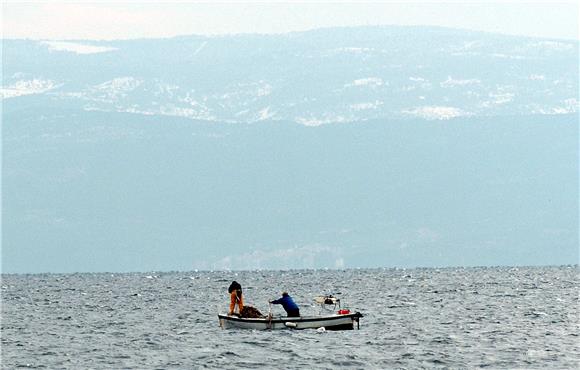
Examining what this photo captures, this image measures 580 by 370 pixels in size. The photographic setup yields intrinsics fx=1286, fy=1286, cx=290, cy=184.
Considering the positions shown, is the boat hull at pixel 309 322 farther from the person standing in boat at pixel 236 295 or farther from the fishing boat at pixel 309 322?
the person standing in boat at pixel 236 295

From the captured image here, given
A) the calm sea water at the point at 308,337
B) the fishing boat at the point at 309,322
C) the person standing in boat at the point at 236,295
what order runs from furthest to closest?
the person standing in boat at the point at 236,295 → the fishing boat at the point at 309,322 → the calm sea water at the point at 308,337

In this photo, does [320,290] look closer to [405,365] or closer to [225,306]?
[225,306]

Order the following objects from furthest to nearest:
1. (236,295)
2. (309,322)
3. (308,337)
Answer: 1. (236,295)
2. (309,322)
3. (308,337)

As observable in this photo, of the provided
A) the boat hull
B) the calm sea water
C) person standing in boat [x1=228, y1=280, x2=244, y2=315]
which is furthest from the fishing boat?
person standing in boat [x1=228, y1=280, x2=244, y2=315]

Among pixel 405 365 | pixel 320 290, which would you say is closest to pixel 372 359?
pixel 405 365

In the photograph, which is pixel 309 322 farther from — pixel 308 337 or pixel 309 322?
pixel 308 337

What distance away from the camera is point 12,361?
60125 mm

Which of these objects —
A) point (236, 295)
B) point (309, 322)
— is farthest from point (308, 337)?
point (236, 295)

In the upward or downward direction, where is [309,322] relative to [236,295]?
downward

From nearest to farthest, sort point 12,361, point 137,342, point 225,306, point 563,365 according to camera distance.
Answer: point 563,365
point 12,361
point 137,342
point 225,306

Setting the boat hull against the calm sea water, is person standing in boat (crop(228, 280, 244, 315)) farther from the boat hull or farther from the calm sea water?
the boat hull

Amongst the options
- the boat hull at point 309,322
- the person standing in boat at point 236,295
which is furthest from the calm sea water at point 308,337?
the person standing in boat at point 236,295

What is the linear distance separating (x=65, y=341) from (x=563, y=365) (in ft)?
91.9

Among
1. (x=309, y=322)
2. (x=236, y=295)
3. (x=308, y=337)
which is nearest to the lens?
(x=308, y=337)
